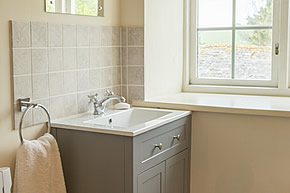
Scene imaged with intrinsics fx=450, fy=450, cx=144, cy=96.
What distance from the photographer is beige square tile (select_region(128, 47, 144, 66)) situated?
2.96 meters

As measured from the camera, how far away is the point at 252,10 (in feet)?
10.9

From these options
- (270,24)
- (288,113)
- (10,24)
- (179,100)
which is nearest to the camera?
(10,24)

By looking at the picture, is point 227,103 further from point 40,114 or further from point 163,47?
point 40,114

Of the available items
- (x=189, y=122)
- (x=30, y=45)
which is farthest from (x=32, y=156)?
(x=189, y=122)

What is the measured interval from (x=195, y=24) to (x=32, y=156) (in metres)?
1.82

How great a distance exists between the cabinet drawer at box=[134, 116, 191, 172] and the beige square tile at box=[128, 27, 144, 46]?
1.96 feet

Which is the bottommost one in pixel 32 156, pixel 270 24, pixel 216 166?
pixel 216 166

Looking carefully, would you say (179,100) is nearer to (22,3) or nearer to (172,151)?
(172,151)

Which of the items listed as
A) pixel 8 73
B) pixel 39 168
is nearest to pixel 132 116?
pixel 39 168

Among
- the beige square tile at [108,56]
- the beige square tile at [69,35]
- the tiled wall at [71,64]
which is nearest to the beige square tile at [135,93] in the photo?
the tiled wall at [71,64]

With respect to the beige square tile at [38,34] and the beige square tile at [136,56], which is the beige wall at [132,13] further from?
the beige square tile at [38,34]

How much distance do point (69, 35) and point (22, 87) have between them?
459mm

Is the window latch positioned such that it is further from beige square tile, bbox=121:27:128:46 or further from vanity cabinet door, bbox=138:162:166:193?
vanity cabinet door, bbox=138:162:166:193

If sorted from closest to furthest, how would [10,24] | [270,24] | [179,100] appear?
[10,24]
[179,100]
[270,24]
